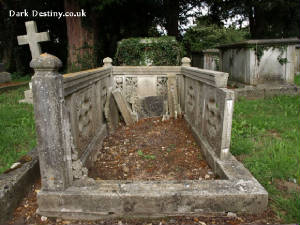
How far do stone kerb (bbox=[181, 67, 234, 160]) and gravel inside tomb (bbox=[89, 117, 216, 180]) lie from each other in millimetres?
299

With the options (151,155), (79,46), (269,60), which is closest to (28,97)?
(79,46)

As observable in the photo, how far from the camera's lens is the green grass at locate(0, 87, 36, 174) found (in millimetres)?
3320

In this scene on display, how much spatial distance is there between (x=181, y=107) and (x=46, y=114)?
4.20 metres

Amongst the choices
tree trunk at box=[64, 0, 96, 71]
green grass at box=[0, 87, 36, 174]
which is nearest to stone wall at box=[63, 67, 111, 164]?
green grass at box=[0, 87, 36, 174]

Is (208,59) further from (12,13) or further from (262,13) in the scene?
(12,13)

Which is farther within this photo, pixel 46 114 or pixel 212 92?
pixel 212 92

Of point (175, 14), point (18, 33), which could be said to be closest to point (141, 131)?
point (175, 14)

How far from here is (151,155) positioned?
3965 mm

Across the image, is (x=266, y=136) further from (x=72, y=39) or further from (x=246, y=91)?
(x=72, y=39)

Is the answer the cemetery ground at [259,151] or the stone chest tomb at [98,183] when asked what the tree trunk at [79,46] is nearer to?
the cemetery ground at [259,151]

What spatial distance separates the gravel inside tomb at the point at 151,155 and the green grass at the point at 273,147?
0.60 metres

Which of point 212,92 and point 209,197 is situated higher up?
point 212,92

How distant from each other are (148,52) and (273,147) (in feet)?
16.3

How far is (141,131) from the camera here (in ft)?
17.2
